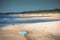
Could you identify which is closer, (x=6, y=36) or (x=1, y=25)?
(x=6, y=36)

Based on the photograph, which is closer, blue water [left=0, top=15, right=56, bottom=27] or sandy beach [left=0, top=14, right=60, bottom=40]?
sandy beach [left=0, top=14, right=60, bottom=40]

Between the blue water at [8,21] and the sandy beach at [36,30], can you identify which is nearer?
the sandy beach at [36,30]

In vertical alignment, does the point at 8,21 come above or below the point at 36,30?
above

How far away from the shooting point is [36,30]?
4.20 ft

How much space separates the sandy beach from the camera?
1.19 meters

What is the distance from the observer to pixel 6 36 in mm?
1212

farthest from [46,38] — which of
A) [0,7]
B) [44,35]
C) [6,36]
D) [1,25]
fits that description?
[0,7]

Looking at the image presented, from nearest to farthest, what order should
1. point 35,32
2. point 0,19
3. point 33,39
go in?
point 33,39 → point 35,32 → point 0,19

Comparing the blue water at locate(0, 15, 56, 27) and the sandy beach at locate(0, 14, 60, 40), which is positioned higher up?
the blue water at locate(0, 15, 56, 27)

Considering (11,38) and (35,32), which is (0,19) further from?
(35,32)

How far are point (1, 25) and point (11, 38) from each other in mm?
245

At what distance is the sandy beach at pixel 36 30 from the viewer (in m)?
1.19

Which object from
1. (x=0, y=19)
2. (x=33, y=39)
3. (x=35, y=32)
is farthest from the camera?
(x=0, y=19)

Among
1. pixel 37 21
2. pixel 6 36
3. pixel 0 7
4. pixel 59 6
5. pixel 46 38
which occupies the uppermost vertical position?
pixel 0 7
